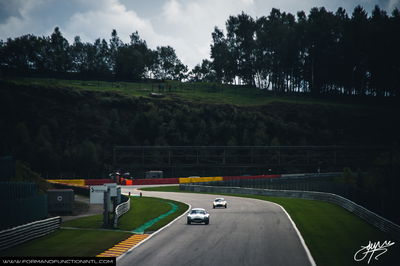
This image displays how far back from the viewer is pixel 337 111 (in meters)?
158

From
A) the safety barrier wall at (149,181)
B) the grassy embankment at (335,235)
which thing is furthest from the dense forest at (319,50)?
the grassy embankment at (335,235)

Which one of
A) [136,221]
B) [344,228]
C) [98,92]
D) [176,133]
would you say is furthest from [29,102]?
[344,228]

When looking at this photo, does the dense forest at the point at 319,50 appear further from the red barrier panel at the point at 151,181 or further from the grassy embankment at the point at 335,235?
the grassy embankment at the point at 335,235

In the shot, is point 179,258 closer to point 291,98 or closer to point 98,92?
point 98,92

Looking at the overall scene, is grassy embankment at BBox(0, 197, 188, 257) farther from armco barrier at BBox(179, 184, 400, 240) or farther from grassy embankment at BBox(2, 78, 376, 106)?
grassy embankment at BBox(2, 78, 376, 106)

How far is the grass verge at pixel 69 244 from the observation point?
2358 centimetres

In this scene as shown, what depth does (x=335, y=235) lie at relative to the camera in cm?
3108

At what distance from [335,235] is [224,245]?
9166 millimetres

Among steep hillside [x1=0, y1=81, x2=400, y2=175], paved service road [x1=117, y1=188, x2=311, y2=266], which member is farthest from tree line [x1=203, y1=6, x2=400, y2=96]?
paved service road [x1=117, y1=188, x2=311, y2=266]

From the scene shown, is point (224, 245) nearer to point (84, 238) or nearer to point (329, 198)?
point (84, 238)

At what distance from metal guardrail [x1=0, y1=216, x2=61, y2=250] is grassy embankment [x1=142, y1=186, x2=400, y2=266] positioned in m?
15.6

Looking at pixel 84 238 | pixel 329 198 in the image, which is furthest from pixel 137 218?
pixel 329 198
